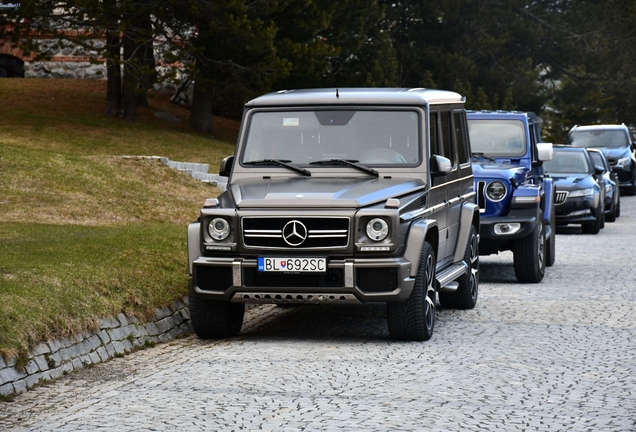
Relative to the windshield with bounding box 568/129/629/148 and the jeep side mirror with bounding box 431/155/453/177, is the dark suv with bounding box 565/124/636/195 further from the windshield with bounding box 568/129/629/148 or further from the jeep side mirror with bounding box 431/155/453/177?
the jeep side mirror with bounding box 431/155/453/177

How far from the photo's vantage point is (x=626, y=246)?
1956 centimetres

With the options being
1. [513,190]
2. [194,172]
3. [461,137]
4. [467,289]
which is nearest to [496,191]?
[513,190]

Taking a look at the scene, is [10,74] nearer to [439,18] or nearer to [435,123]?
[439,18]

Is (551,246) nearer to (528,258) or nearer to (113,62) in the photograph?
(528,258)

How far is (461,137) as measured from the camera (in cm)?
1212

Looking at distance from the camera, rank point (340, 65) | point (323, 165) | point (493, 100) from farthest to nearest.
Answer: point (493, 100) < point (340, 65) < point (323, 165)

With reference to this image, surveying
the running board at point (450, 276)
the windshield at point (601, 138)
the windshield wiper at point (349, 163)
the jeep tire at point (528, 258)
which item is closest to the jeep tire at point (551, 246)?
the jeep tire at point (528, 258)

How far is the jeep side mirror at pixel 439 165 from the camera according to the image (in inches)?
405

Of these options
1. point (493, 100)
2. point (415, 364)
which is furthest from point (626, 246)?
point (493, 100)

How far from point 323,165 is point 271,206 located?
107 centimetres

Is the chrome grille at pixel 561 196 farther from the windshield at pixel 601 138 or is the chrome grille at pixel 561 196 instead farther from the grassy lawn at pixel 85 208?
the windshield at pixel 601 138

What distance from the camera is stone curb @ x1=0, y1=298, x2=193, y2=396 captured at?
7.90 m

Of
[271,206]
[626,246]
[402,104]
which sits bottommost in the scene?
[626,246]

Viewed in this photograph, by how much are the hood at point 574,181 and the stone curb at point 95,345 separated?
12.7 meters
